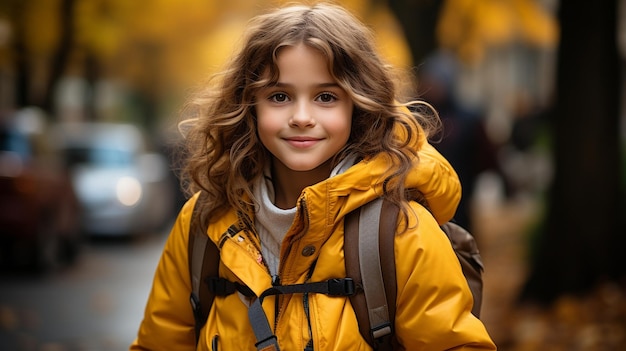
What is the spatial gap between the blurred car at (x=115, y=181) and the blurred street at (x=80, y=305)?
112cm

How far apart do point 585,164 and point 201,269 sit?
6.03 m

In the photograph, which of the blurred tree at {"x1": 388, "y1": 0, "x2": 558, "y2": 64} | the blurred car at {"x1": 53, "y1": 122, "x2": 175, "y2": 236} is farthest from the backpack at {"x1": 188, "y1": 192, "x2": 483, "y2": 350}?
the blurred car at {"x1": 53, "y1": 122, "x2": 175, "y2": 236}

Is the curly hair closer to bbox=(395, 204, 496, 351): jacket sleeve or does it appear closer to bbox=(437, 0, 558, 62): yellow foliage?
bbox=(395, 204, 496, 351): jacket sleeve

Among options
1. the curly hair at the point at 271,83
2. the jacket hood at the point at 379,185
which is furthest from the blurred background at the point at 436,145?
the jacket hood at the point at 379,185

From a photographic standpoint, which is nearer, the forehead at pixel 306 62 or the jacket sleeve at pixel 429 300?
the jacket sleeve at pixel 429 300

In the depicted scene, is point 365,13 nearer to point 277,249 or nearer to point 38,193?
point 38,193

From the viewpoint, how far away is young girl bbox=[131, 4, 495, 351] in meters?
2.51

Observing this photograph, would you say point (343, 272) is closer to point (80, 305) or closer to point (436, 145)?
point (436, 145)

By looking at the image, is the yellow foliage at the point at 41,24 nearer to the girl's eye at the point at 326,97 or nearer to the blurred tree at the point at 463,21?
the blurred tree at the point at 463,21

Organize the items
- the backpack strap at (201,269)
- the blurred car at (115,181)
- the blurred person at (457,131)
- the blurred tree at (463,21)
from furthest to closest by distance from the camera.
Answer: the blurred car at (115,181)
the blurred tree at (463,21)
the blurred person at (457,131)
the backpack strap at (201,269)

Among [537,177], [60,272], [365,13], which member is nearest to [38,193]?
[60,272]

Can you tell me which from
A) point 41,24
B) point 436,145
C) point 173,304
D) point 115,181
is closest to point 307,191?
point 173,304

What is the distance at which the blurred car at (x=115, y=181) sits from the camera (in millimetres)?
14711

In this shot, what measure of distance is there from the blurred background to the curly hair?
240mm
